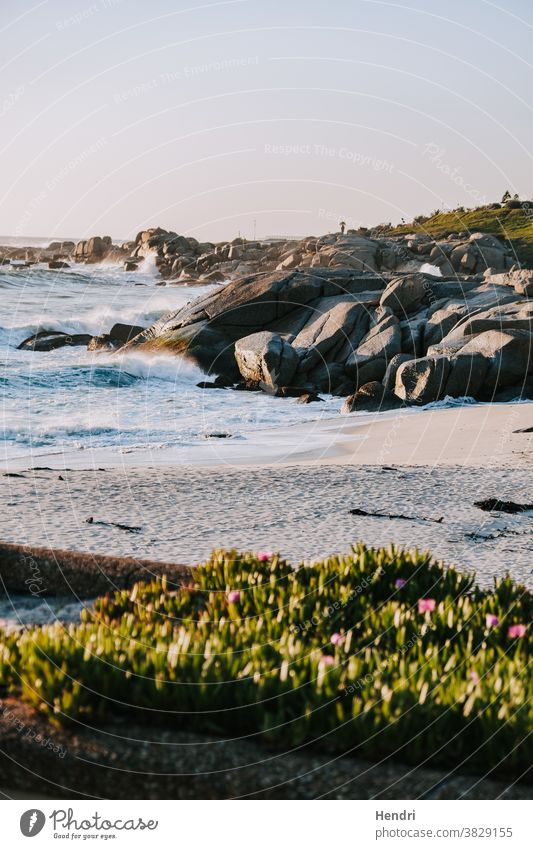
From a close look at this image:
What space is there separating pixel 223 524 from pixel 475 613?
514cm

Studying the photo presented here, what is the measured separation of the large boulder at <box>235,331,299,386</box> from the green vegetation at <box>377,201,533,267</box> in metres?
62.8

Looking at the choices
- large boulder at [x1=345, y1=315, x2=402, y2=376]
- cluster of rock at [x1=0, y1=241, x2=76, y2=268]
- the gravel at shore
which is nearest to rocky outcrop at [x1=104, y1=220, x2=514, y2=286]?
cluster of rock at [x1=0, y1=241, x2=76, y2=268]

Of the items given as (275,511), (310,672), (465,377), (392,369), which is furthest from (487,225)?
(310,672)

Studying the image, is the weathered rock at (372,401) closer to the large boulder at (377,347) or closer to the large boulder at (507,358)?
the large boulder at (507,358)

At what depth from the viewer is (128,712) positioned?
545 centimetres

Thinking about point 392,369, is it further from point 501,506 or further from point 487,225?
point 487,225

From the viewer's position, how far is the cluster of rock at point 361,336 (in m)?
27.2

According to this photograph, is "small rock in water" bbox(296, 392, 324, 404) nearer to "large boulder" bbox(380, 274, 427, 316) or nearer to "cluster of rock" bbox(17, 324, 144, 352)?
"large boulder" bbox(380, 274, 427, 316)

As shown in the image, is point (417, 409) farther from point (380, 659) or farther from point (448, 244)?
point (448, 244)

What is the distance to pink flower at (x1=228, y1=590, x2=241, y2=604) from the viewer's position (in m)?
7.35

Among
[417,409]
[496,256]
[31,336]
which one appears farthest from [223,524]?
[496,256]

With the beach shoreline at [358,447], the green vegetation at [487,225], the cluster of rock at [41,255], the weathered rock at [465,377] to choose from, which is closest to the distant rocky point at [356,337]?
the weathered rock at [465,377]

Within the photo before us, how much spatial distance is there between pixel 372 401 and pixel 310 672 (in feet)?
68.2

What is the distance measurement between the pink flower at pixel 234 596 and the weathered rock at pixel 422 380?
64.3ft
